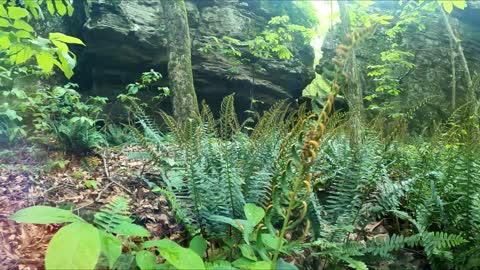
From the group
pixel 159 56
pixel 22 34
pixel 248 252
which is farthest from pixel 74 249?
pixel 159 56

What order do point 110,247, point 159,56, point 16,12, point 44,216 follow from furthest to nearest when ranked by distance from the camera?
point 159,56 < point 16,12 < point 110,247 < point 44,216

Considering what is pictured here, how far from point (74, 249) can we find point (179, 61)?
16.5 ft

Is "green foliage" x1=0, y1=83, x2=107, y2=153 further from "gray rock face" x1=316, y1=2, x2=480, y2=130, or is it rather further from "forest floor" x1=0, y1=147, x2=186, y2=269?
"gray rock face" x1=316, y1=2, x2=480, y2=130

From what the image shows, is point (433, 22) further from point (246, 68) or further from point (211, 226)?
point (211, 226)

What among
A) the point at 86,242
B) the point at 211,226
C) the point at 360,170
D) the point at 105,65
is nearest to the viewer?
the point at 86,242

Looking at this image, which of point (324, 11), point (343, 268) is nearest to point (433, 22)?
point (324, 11)

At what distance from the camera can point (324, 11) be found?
14031mm

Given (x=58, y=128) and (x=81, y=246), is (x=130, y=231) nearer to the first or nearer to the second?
(x=81, y=246)

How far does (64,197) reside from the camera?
277 centimetres

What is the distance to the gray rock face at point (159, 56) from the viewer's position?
10.3m

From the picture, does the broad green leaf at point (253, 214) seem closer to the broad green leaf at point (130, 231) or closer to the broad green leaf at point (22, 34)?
the broad green leaf at point (130, 231)

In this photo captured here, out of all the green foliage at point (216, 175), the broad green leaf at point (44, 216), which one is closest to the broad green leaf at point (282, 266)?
the broad green leaf at point (44, 216)

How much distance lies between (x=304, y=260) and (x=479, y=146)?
1.45 metres

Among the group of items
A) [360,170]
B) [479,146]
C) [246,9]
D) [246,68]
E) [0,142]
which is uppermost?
[246,9]
